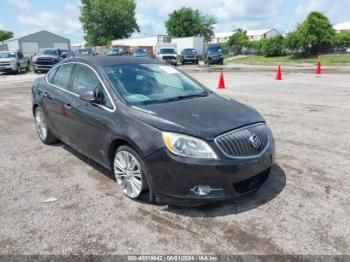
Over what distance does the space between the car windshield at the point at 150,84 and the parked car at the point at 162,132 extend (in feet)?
0.04

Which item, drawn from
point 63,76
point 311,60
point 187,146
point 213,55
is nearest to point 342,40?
point 311,60

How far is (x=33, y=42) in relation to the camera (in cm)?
6688

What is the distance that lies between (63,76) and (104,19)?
78.0m

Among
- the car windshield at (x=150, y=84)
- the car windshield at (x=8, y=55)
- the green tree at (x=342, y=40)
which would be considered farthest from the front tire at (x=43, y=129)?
the green tree at (x=342, y=40)

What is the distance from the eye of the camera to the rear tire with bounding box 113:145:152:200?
364 centimetres

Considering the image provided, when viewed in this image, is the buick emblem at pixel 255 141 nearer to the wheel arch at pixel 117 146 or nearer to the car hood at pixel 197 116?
the car hood at pixel 197 116

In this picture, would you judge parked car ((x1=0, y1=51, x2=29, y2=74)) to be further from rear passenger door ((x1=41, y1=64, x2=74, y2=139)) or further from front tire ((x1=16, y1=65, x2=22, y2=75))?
rear passenger door ((x1=41, y1=64, x2=74, y2=139))

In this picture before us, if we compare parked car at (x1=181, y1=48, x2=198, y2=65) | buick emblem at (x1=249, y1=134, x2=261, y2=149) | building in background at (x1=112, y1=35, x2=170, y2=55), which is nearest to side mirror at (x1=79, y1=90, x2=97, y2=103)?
buick emblem at (x1=249, y1=134, x2=261, y2=149)

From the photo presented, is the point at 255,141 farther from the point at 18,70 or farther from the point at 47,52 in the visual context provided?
the point at 18,70

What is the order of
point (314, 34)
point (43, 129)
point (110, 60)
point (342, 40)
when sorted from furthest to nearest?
1. point (342, 40)
2. point (314, 34)
3. point (43, 129)
4. point (110, 60)

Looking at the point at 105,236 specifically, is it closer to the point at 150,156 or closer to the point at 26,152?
the point at 150,156

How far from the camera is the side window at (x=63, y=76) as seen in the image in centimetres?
512

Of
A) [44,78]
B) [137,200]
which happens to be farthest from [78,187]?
[44,78]

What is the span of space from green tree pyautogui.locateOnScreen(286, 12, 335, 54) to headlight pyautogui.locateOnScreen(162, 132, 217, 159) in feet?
144
